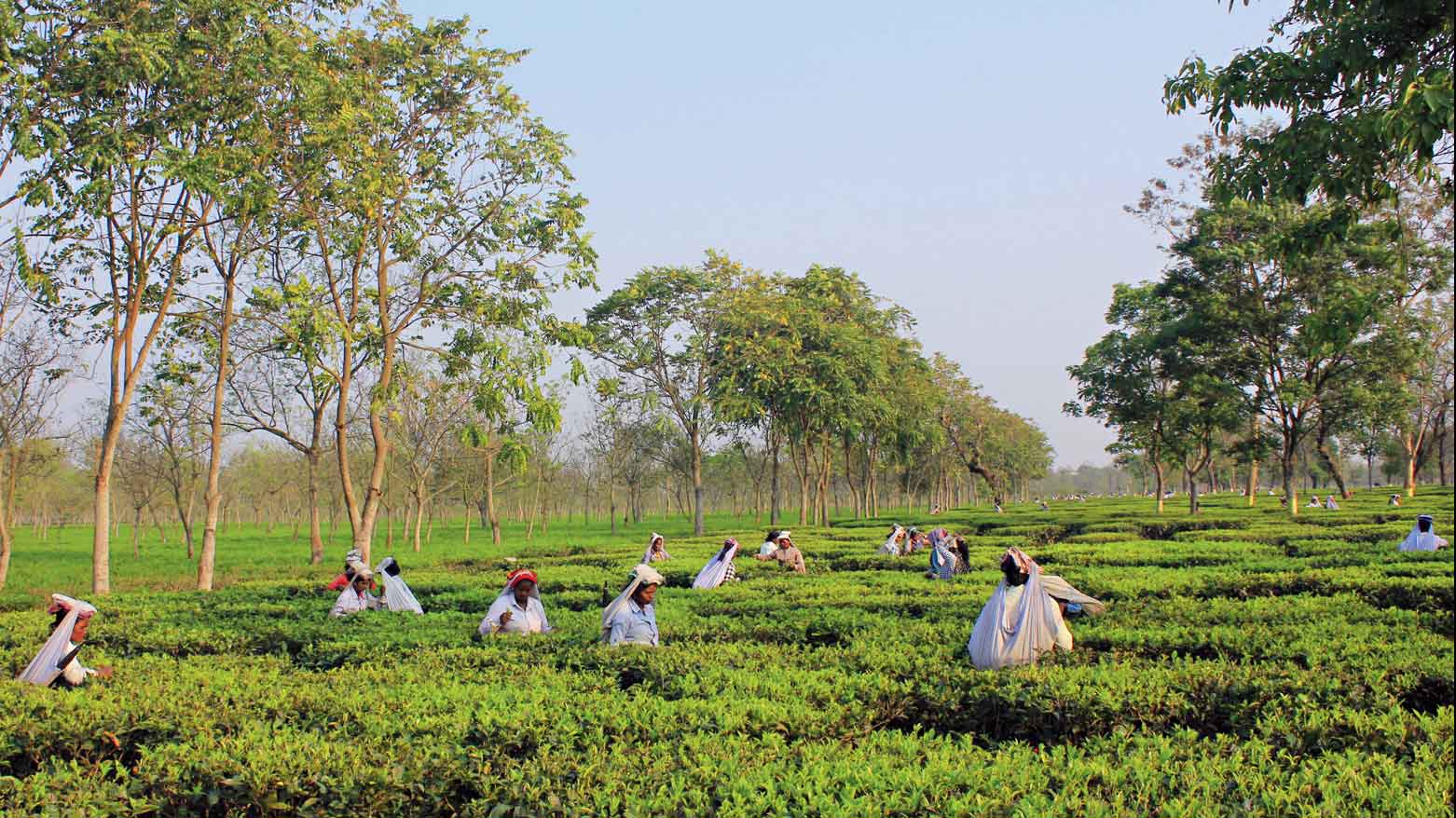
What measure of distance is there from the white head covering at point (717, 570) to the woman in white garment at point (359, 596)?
4747 mm

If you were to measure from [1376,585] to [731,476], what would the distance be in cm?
5492

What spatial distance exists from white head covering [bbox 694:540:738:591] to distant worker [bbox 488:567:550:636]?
4.72 metres

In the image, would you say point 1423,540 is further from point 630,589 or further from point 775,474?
point 775,474

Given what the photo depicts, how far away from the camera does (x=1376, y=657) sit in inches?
260

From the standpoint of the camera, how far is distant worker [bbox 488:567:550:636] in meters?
9.36

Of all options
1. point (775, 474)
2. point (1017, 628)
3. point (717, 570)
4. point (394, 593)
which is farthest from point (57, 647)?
point (775, 474)

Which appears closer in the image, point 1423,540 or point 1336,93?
point 1336,93

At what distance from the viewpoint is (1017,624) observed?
7.27 meters

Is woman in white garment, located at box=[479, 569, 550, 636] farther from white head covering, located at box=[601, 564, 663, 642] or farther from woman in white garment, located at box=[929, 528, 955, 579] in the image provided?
woman in white garment, located at box=[929, 528, 955, 579]

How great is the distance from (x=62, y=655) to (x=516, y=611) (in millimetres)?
3841

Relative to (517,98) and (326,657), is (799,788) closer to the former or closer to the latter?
(326,657)

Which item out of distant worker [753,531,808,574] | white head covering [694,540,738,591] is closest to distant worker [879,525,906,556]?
distant worker [753,531,808,574]

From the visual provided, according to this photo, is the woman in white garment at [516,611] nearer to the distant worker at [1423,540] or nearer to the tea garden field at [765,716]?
the tea garden field at [765,716]

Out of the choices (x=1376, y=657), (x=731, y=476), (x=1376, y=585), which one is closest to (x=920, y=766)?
(x=1376, y=657)
